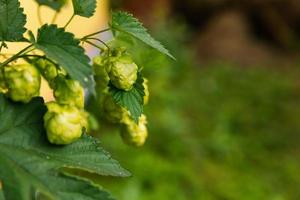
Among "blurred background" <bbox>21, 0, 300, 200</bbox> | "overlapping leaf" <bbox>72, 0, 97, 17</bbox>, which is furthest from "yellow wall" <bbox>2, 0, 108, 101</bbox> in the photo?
"overlapping leaf" <bbox>72, 0, 97, 17</bbox>

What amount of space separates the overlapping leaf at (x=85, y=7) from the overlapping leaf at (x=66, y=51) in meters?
0.06

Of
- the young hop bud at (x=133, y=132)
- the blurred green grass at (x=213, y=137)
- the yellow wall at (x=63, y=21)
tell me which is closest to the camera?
the young hop bud at (x=133, y=132)

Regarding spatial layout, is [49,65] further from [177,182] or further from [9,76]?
[177,182]

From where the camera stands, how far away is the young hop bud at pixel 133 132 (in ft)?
3.15

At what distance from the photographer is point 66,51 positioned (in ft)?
2.50

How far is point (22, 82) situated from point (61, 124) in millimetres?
72

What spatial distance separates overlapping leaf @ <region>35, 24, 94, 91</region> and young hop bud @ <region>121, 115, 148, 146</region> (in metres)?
0.21

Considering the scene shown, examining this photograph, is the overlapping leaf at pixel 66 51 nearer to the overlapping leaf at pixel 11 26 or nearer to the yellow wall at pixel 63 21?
the overlapping leaf at pixel 11 26

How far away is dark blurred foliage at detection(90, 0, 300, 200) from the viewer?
3279mm

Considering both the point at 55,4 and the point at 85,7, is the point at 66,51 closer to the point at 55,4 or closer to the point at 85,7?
the point at 85,7

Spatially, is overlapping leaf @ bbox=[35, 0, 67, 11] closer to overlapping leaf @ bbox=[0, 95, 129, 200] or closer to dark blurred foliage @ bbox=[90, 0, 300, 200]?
overlapping leaf @ bbox=[0, 95, 129, 200]

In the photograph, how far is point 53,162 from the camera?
75 centimetres

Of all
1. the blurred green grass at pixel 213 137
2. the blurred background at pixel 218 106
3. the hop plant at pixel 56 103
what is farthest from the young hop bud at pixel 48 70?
the blurred green grass at pixel 213 137

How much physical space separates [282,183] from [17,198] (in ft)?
9.71
